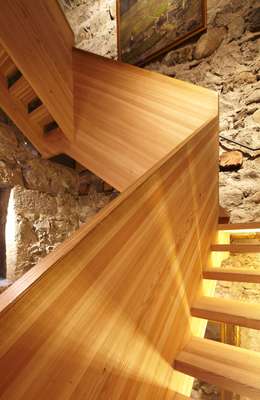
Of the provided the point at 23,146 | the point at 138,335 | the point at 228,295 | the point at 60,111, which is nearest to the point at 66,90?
the point at 60,111

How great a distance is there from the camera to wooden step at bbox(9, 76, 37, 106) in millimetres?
2106

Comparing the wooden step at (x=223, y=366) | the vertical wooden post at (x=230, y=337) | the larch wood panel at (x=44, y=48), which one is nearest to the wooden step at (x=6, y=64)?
the larch wood panel at (x=44, y=48)

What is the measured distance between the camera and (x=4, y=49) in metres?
1.80

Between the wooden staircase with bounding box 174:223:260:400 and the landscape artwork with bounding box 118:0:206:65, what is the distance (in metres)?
2.77

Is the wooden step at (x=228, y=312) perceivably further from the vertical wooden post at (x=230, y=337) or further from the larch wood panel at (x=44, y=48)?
the larch wood panel at (x=44, y=48)

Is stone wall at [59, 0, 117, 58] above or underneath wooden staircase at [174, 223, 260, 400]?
above

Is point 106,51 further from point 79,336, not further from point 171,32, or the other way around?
point 79,336

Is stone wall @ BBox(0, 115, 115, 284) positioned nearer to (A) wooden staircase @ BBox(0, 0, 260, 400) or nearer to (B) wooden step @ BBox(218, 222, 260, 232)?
(A) wooden staircase @ BBox(0, 0, 260, 400)

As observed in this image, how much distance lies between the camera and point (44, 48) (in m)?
2.04

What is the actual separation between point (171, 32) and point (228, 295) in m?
2.91

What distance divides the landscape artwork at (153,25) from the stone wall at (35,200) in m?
1.68

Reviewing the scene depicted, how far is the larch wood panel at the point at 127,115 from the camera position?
2.02 metres

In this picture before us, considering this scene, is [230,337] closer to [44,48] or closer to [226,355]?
[226,355]

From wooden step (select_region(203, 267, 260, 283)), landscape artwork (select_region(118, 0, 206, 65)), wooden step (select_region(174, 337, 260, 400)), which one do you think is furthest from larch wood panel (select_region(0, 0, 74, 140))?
wooden step (select_region(174, 337, 260, 400))
